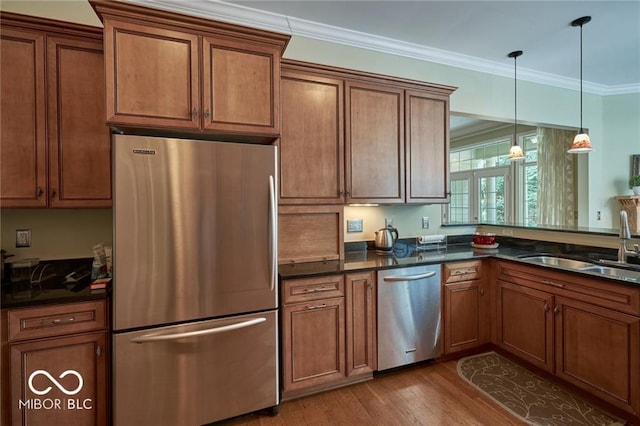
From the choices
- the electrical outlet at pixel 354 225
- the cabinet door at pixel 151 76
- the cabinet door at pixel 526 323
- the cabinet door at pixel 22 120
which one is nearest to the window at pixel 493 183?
the cabinet door at pixel 526 323

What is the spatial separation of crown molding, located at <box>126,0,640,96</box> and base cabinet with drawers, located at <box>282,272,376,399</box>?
2.11 meters

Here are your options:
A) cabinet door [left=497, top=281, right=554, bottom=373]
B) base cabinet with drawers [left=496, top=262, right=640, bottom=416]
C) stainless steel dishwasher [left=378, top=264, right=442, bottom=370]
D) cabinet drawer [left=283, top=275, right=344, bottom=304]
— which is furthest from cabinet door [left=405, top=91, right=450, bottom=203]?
cabinet drawer [left=283, top=275, right=344, bottom=304]

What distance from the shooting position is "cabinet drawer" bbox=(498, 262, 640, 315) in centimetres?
179

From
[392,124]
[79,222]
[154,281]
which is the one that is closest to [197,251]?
[154,281]

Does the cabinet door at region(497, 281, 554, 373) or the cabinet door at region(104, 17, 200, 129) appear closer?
the cabinet door at region(104, 17, 200, 129)

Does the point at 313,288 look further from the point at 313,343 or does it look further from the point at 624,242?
the point at 624,242

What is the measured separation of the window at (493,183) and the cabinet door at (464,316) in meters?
1.86

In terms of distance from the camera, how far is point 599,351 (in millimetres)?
1914

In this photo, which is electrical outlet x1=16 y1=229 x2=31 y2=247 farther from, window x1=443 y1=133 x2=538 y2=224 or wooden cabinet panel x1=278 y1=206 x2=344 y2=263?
window x1=443 y1=133 x2=538 y2=224

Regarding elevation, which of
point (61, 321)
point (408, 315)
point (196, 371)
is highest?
point (61, 321)

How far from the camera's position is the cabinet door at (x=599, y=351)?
5.80 ft

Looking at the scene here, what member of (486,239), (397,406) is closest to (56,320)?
(397,406)

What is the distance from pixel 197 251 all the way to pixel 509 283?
2.45 metres

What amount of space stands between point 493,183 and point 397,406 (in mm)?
4871
